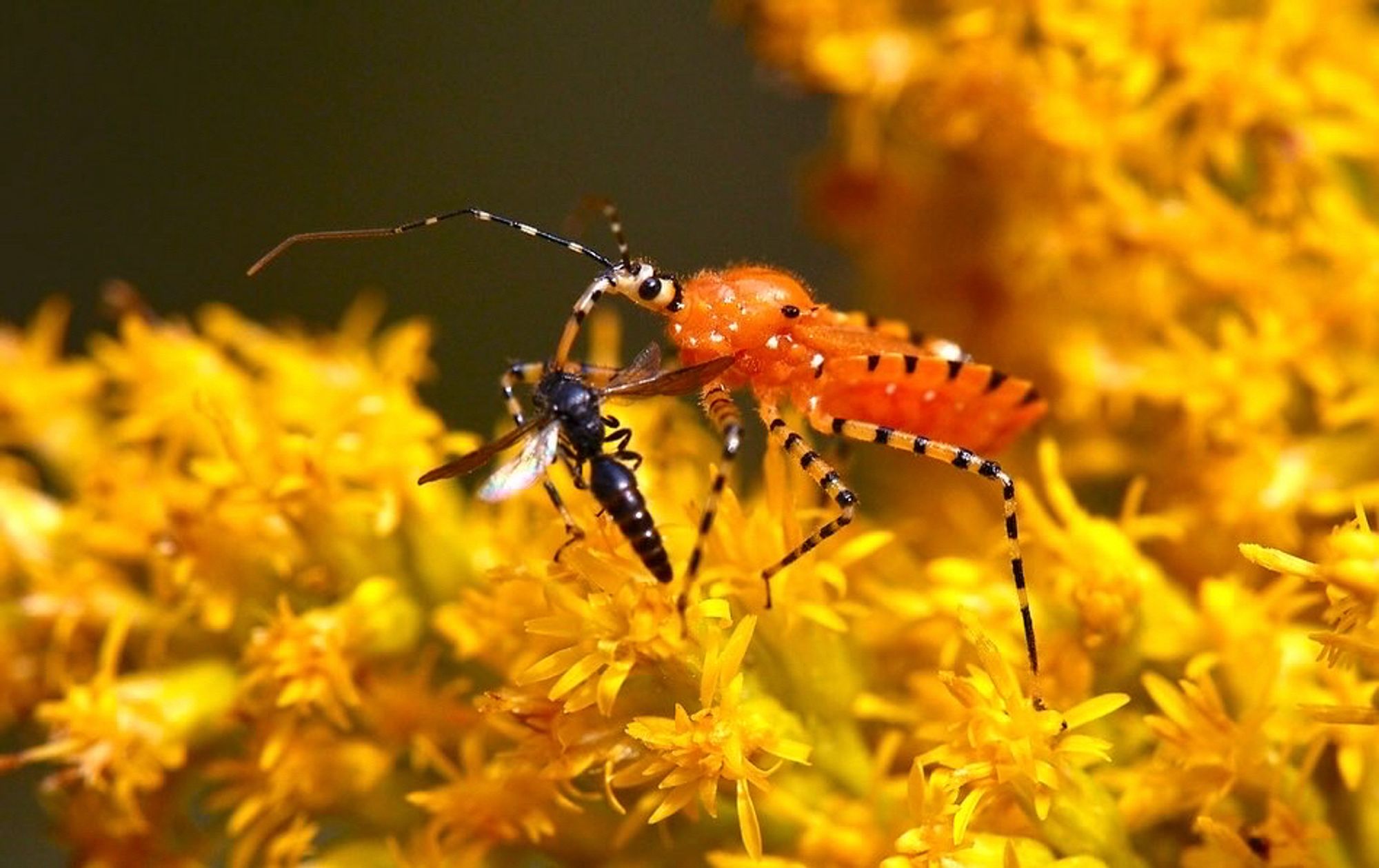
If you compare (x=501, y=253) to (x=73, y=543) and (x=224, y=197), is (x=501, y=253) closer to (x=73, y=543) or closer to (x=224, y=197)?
(x=224, y=197)

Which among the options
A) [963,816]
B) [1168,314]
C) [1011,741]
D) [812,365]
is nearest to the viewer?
[963,816]

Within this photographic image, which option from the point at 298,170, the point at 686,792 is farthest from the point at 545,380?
the point at 298,170

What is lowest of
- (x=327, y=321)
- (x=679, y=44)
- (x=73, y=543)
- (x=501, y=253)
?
(x=73, y=543)

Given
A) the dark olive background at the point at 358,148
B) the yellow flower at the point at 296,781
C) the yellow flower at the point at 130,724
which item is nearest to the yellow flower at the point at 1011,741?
the yellow flower at the point at 296,781

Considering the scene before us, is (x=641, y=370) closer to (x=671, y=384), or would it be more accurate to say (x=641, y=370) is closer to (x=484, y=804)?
(x=671, y=384)

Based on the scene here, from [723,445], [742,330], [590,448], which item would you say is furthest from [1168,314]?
[590,448]

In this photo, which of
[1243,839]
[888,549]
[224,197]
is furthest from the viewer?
[224,197]
